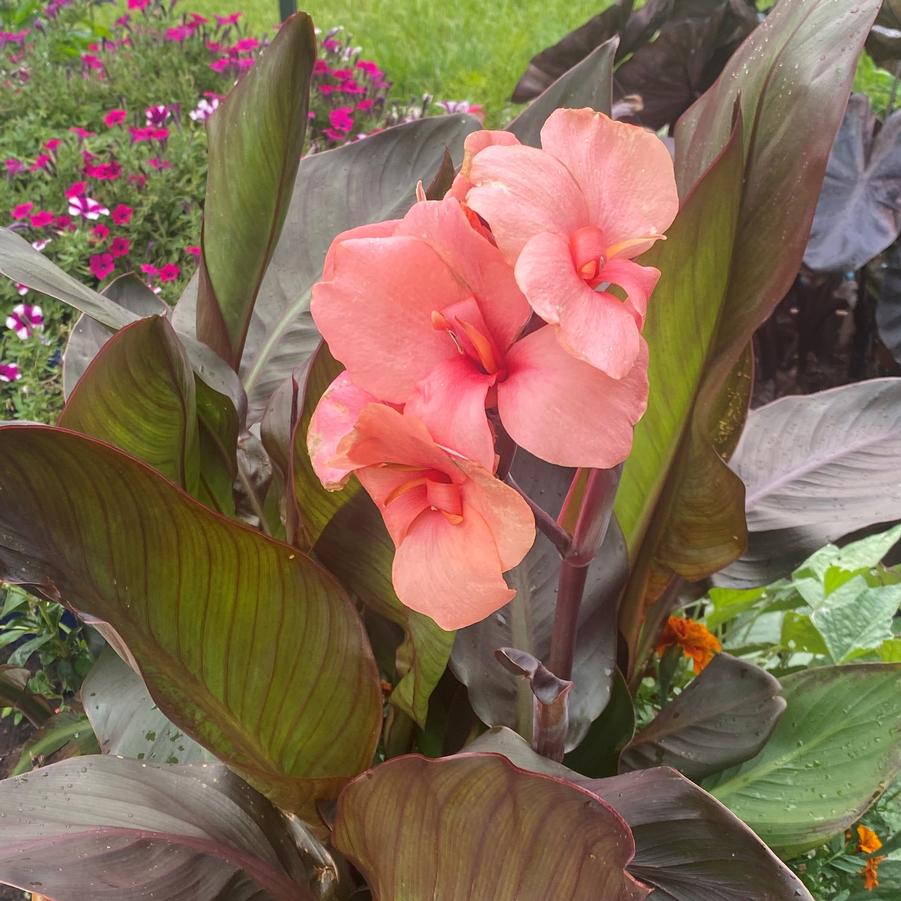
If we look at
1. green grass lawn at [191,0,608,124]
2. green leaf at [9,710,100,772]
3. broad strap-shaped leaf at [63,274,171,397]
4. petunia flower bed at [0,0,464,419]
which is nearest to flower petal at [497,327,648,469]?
broad strap-shaped leaf at [63,274,171,397]

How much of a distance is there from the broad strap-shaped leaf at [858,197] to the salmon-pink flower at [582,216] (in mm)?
1257

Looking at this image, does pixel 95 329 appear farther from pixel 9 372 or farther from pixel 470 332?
pixel 470 332

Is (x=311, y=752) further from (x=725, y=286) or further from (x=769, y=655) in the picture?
(x=769, y=655)

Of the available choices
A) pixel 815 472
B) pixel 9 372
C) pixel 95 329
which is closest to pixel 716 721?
pixel 815 472

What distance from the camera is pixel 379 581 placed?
31.2 inches

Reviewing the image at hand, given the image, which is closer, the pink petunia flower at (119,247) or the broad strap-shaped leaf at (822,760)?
the broad strap-shaped leaf at (822,760)

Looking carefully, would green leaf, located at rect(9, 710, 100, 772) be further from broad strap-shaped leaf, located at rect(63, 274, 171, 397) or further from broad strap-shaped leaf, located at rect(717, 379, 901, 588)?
broad strap-shaped leaf, located at rect(717, 379, 901, 588)

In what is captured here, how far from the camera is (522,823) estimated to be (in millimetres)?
567

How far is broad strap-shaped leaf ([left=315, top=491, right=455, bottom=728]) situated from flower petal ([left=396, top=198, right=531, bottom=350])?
0.31 m

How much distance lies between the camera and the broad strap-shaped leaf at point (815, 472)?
904 mm

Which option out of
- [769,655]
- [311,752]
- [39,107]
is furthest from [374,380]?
[39,107]

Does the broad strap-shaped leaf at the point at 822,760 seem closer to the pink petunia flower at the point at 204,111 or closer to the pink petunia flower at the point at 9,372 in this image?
the pink petunia flower at the point at 9,372

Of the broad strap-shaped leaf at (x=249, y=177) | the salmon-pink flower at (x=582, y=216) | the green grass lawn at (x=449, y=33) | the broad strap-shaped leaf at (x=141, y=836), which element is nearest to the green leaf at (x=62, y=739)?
the broad strap-shaped leaf at (x=141, y=836)

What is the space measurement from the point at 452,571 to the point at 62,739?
74cm
